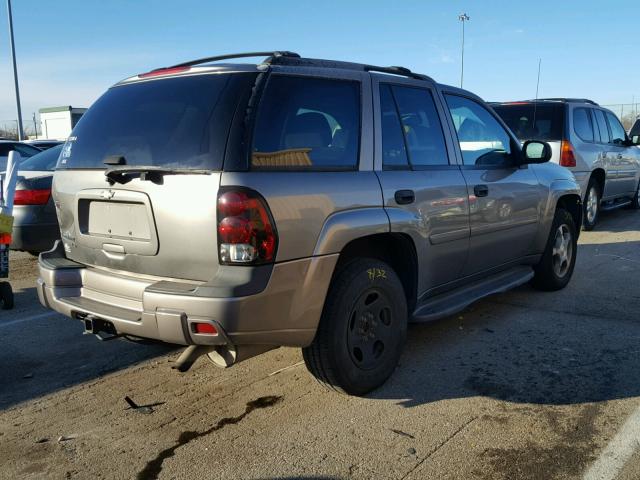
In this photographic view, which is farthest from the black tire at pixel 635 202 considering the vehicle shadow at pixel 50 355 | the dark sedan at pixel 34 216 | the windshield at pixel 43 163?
the vehicle shadow at pixel 50 355

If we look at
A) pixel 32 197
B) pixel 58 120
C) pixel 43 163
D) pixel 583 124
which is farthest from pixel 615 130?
pixel 58 120

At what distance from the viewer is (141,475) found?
2.89 meters

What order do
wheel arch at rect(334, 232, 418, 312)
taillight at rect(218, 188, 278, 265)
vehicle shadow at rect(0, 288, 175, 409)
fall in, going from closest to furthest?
taillight at rect(218, 188, 278, 265), wheel arch at rect(334, 232, 418, 312), vehicle shadow at rect(0, 288, 175, 409)

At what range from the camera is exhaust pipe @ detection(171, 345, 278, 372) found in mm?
3146

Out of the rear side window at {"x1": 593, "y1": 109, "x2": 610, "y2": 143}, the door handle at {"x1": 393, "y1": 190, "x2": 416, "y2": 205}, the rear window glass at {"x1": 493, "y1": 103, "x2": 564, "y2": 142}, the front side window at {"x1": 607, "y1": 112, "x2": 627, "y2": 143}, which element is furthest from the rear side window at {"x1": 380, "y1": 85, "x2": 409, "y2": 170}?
the front side window at {"x1": 607, "y1": 112, "x2": 627, "y2": 143}

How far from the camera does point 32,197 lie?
671 cm

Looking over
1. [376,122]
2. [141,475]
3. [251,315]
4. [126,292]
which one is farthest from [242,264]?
[376,122]

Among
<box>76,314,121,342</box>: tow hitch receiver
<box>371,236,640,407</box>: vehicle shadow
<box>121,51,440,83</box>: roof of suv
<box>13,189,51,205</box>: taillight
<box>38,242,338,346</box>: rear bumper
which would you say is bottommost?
<box>371,236,640,407</box>: vehicle shadow

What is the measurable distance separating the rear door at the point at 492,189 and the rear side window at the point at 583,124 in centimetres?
439

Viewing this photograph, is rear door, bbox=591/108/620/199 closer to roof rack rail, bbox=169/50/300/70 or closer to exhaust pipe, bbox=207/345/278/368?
roof rack rail, bbox=169/50/300/70

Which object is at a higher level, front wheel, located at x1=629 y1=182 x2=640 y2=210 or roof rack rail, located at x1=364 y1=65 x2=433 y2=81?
roof rack rail, located at x1=364 y1=65 x2=433 y2=81

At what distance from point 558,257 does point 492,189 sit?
172 centimetres

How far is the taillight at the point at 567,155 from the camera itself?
8.90 meters

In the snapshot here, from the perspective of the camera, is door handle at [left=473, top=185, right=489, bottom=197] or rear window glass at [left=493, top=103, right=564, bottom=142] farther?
rear window glass at [left=493, top=103, right=564, bottom=142]
